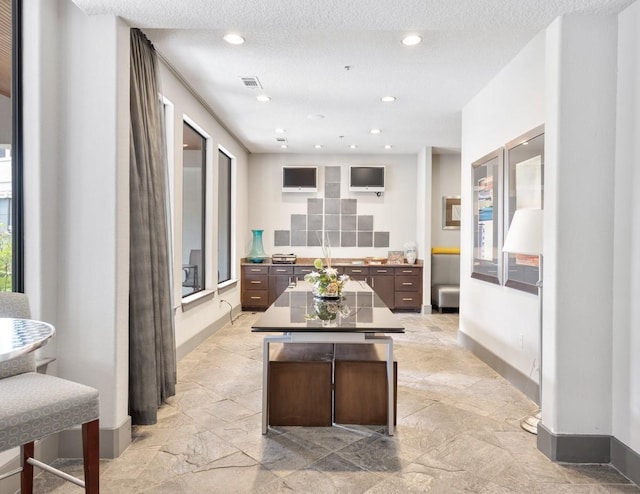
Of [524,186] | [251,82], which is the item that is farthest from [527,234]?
[251,82]

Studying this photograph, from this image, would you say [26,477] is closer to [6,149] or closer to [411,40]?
[6,149]

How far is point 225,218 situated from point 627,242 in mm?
5450

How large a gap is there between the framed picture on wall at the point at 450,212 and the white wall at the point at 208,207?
140 inches

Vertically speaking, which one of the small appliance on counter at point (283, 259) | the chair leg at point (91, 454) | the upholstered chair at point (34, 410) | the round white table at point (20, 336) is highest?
the round white table at point (20, 336)

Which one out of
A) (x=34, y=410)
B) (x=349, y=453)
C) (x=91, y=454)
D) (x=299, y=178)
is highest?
(x=299, y=178)

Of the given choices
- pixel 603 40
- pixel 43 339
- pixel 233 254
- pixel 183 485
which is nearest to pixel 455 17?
pixel 603 40

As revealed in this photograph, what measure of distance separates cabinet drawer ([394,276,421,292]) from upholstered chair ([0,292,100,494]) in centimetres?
587

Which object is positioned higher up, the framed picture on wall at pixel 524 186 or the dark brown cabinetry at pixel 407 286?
the framed picture on wall at pixel 524 186

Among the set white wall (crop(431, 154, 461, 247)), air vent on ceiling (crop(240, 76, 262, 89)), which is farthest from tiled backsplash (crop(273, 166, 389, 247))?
air vent on ceiling (crop(240, 76, 262, 89))

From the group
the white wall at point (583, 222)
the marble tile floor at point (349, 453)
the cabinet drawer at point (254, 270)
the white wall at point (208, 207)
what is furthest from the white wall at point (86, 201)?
the cabinet drawer at point (254, 270)

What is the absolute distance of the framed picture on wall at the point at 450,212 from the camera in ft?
25.1

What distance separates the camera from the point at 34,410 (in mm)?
1545

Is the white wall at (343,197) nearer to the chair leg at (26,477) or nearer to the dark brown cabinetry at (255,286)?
the dark brown cabinetry at (255,286)

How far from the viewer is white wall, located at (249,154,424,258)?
7.72m
